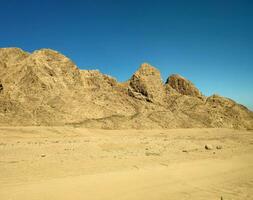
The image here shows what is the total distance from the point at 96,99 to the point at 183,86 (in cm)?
1770

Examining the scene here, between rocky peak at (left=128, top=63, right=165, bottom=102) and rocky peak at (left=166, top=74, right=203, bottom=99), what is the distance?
3.48 m

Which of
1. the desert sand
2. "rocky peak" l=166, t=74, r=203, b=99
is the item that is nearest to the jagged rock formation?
"rocky peak" l=166, t=74, r=203, b=99

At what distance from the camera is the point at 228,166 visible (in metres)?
A: 11.7

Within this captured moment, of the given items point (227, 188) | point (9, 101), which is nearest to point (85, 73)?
point (9, 101)

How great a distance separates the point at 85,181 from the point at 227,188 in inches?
165

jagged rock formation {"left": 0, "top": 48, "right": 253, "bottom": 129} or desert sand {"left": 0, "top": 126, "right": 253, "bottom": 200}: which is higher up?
jagged rock formation {"left": 0, "top": 48, "right": 253, "bottom": 129}

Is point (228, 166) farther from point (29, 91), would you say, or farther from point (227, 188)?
point (29, 91)

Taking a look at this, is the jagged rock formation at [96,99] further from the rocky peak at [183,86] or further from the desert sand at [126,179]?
the desert sand at [126,179]

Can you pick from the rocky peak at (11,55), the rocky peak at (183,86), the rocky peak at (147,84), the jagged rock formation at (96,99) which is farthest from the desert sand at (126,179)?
the rocky peak at (183,86)

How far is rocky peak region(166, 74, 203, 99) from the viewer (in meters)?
50.9

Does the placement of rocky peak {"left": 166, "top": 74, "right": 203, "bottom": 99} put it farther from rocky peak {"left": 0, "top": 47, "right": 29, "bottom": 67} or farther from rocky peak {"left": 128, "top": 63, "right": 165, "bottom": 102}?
rocky peak {"left": 0, "top": 47, "right": 29, "bottom": 67}

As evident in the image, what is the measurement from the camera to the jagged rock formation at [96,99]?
115 ft

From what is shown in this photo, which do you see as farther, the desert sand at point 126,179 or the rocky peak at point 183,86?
the rocky peak at point 183,86

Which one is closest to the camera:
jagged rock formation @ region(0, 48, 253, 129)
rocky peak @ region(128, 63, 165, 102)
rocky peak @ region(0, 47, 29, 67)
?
jagged rock formation @ region(0, 48, 253, 129)
